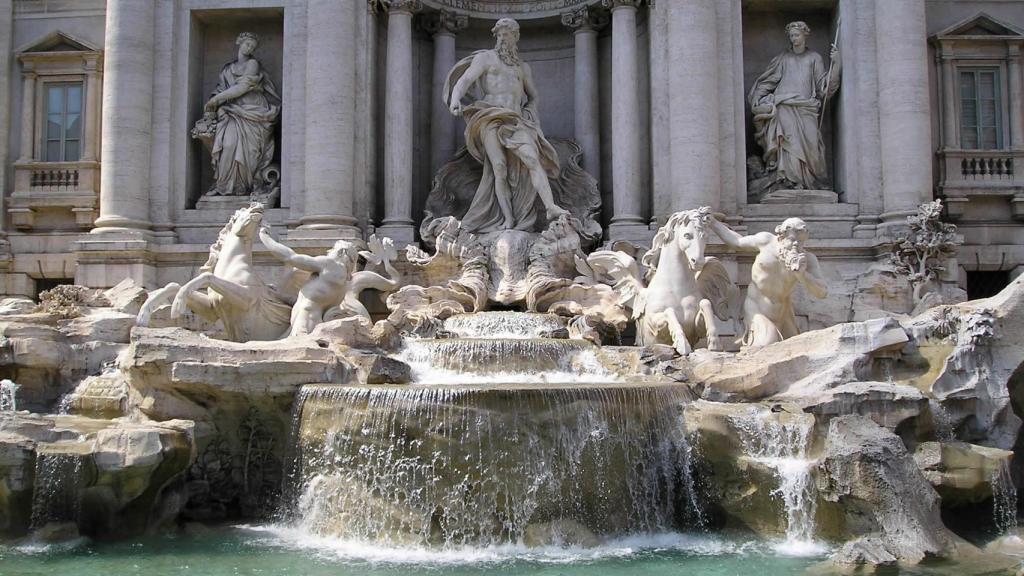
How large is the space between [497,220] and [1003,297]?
7.97m

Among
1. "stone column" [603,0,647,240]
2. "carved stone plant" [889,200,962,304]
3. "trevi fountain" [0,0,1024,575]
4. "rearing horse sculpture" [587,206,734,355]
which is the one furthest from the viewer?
"stone column" [603,0,647,240]

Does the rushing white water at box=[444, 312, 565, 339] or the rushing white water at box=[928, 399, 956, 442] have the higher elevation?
the rushing white water at box=[444, 312, 565, 339]

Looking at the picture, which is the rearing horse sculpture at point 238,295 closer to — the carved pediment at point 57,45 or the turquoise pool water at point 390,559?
the turquoise pool water at point 390,559

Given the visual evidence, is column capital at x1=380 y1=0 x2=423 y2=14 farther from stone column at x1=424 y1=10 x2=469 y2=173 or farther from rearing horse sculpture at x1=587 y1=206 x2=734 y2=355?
rearing horse sculpture at x1=587 y1=206 x2=734 y2=355

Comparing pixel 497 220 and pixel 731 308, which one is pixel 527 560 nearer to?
pixel 731 308

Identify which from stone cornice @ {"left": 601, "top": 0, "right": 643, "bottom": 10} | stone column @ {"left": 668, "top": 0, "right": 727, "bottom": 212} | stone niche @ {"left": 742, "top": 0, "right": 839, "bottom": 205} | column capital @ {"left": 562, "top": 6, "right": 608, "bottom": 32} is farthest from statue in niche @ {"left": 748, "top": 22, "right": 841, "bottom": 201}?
column capital @ {"left": 562, "top": 6, "right": 608, "bottom": 32}

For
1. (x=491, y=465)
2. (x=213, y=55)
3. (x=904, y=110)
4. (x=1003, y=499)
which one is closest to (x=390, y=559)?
(x=491, y=465)

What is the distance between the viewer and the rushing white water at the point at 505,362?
462 inches

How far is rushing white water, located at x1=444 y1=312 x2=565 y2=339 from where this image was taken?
13.6 m

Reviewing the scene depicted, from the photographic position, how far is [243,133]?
17.3 m

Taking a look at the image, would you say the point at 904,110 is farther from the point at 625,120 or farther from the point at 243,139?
the point at 243,139

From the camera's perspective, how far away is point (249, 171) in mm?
17375

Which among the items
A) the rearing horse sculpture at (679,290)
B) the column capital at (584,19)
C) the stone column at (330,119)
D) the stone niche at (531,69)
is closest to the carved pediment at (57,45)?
the stone column at (330,119)

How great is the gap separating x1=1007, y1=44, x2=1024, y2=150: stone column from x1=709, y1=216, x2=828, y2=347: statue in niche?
7.04 m
